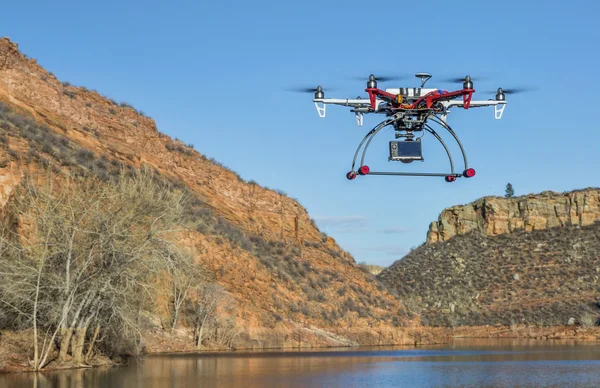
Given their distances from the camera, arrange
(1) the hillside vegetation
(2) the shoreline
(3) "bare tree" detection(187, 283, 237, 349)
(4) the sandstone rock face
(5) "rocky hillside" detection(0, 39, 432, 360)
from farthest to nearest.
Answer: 1. (4) the sandstone rock face
2. (1) the hillside vegetation
3. (5) "rocky hillside" detection(0, 39, 432, 360)
4. (3) "bare tree" detection(187, 283, 237, 349)
5. (2) the shoreline

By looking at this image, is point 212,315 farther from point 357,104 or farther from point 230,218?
point 357,104

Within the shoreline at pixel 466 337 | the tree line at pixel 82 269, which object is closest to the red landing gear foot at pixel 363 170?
the tree line at pixel 82 269

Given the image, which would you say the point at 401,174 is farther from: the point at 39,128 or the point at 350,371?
the point at 39,128

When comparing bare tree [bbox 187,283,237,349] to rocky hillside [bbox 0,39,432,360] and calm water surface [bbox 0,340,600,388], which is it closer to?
rocky hillside [bbox 0,39,432,360]

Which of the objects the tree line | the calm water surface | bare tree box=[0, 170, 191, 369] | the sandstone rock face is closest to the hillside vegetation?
the sandstone rock face

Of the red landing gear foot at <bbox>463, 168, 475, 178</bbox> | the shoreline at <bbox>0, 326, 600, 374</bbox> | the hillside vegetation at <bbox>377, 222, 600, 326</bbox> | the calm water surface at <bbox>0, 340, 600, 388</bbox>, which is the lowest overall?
the calm water surface at <bbox>0, 340, 600, 388</bbox>

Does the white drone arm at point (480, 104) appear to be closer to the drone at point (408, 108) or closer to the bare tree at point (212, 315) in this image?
the drone at point (408, 108)

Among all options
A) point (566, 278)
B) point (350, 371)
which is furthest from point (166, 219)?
point (566, 278)
